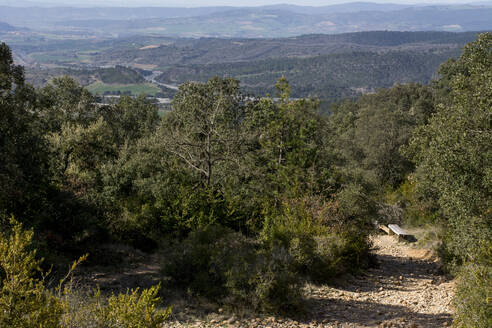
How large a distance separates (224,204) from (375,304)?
5.91 metres

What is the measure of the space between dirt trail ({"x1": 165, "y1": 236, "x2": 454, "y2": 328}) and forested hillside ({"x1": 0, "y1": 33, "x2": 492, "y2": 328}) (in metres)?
0.44

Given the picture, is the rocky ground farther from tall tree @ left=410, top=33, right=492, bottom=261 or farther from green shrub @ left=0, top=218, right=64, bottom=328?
green shrub @ left=0, top=218, right=64, bottom=328

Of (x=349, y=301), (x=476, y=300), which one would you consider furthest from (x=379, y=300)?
(x=476, y=300)

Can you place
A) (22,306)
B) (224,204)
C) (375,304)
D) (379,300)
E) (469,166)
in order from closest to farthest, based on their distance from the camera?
(22,306)
(375,304)
(469,166)
(379,300)
(224,204)

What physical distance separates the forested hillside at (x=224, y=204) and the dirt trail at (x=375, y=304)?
0.44 metres

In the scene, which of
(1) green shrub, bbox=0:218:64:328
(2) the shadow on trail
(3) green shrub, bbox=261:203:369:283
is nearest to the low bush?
(1) green shrub, bbox=0:218:64:328

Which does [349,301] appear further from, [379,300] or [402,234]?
[402,234]

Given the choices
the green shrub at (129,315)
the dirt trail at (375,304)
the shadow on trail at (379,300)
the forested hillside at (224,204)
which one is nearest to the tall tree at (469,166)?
the forested hillside at (224,204)

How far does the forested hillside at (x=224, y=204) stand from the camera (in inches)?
343

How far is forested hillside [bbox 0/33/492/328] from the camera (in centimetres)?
870

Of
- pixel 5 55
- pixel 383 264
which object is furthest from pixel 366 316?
pixel 5 55

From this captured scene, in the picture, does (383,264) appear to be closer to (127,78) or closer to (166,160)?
(166,160)

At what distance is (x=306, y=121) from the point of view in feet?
53.0

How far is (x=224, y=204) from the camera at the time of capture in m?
13.9
